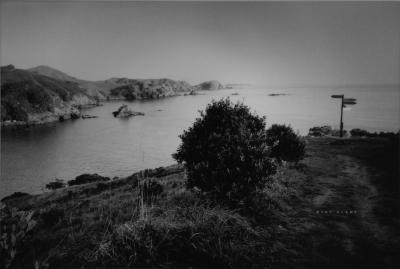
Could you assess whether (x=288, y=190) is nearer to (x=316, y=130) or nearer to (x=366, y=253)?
(x=366, y=253)

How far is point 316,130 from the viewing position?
3838cm

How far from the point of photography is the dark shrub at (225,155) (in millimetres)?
8375

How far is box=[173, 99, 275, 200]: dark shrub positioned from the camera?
8375mm

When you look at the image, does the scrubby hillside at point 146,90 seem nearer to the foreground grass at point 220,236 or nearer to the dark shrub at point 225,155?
the dark shrub at point 225,155

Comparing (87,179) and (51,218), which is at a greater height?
(51,218)

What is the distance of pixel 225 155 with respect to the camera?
8.34 metres

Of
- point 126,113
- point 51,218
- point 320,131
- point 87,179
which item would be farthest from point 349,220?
point 126,113

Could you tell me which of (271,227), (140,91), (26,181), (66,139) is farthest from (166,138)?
(140,91)

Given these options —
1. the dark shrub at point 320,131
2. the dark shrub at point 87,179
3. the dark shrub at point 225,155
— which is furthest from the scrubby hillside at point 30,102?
the dark shrub at point 225,155

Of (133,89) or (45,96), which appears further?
(133,89)

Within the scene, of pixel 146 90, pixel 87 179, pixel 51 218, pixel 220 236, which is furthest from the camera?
pixel 146 90

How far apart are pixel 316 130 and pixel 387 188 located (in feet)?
92.2

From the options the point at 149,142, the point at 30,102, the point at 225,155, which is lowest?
the point at 149,142

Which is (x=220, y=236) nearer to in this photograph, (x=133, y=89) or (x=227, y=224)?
Result: (x=227, y=224)
